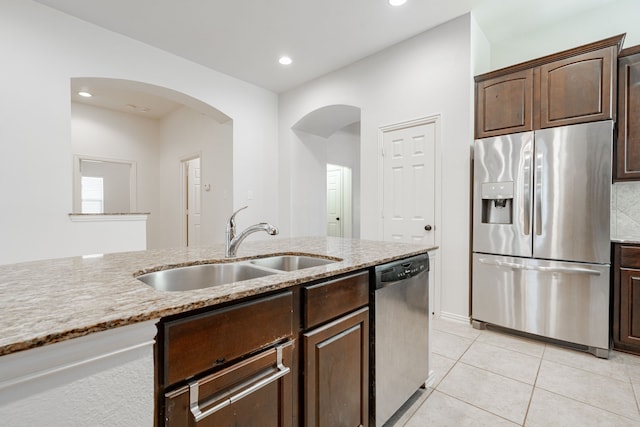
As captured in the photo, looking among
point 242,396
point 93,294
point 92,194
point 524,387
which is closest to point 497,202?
point 524,387

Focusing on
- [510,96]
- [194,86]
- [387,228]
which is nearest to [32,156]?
[194,86]

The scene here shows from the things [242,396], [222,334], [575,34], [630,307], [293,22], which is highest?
[293,22]

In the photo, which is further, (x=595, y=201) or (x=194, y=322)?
(x=595, y=201)

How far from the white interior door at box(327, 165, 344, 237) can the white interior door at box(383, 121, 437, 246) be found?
333 cm

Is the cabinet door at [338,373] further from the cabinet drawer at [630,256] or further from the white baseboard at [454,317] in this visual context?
the cabinet drawer at [630,256]

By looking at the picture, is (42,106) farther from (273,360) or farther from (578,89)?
(578,89)

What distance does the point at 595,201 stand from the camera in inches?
84.9

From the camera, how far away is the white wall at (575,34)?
8.54 ft

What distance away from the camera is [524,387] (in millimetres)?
1818

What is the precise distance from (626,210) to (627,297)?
89 cm

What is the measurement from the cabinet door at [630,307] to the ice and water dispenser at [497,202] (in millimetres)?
820

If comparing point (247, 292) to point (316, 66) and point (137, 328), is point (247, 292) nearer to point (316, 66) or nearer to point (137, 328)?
point (137, 328)

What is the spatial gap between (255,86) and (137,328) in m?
4.43

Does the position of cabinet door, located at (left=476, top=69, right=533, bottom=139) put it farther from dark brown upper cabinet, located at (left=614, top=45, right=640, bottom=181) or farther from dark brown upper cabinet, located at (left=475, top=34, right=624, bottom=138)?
dark brown upper cabinet, located at (left=614, top=45, right=640, bottom=181)
